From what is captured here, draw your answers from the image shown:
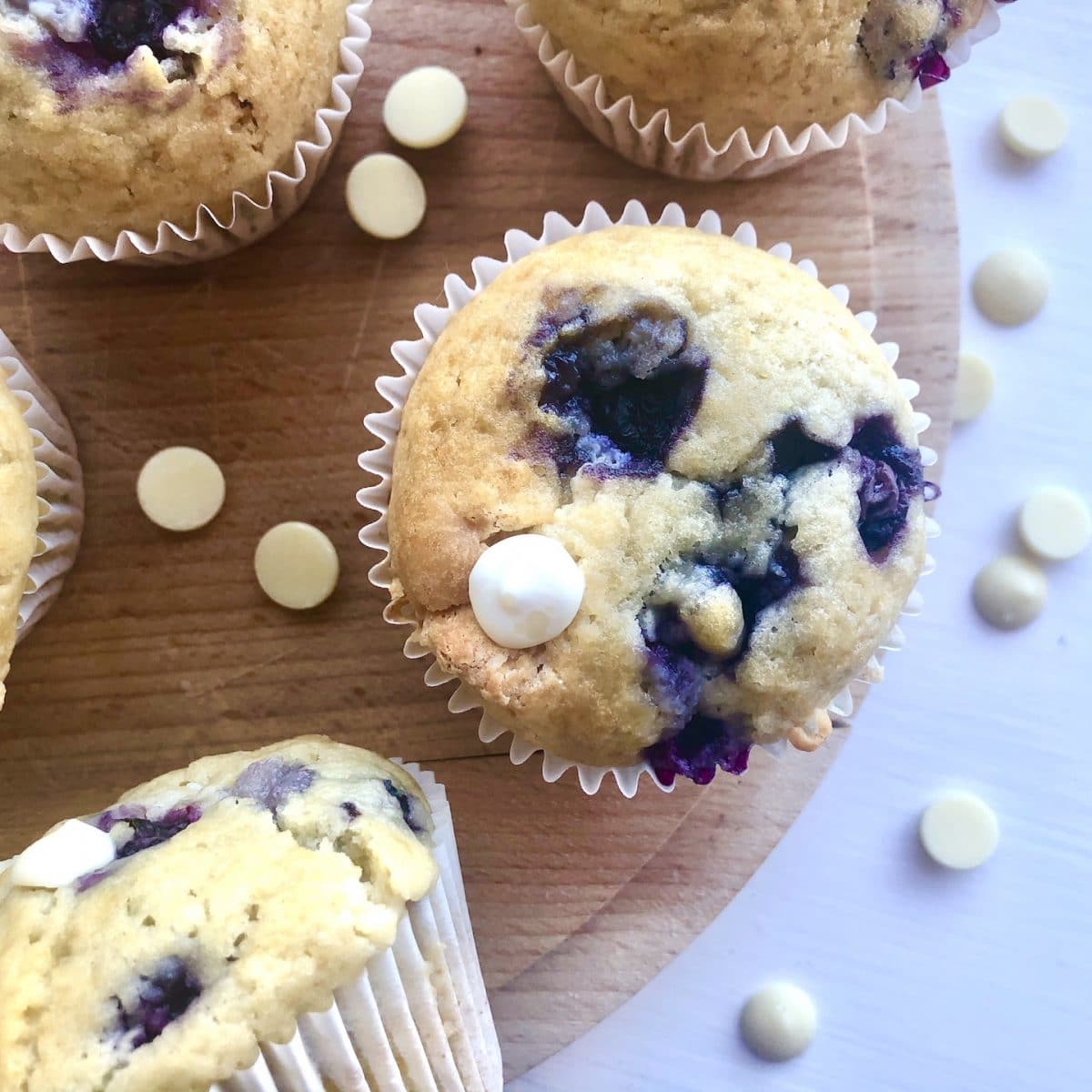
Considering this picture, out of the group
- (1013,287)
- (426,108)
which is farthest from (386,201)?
(1013,287)

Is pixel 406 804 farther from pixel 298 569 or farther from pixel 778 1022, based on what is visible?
pixel 778 1022

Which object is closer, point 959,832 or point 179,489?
point 179,489

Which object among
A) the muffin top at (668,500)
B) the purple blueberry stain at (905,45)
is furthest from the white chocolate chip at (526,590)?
the purple blueberry stain at (905,45)

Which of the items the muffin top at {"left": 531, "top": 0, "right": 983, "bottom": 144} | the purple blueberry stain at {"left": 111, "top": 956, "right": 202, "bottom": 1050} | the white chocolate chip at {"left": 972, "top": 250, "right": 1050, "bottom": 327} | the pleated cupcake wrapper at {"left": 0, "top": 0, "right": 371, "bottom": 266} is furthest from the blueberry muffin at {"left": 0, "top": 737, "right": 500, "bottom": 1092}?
the white chocolate chip at {"left": 972, "top": 250, "right": 1050, "bottom": 327}

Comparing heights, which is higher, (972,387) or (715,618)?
(972,387)

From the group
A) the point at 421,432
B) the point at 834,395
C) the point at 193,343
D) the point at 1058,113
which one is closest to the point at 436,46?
the point at 193,343

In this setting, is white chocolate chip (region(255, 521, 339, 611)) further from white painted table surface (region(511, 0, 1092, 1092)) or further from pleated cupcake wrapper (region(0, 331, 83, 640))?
white painted table surface (region(511, 0, 1092, 1092))
